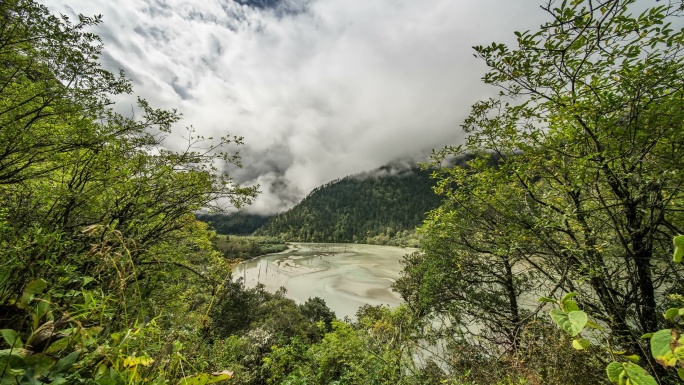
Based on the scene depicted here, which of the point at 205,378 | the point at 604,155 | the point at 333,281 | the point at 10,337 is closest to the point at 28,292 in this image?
the point at 10,337

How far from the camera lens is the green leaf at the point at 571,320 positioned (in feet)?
2.62

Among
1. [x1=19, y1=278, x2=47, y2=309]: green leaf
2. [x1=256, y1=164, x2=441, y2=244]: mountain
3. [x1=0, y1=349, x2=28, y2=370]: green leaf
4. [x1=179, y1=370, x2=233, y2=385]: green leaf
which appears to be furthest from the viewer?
[x1=256, y1=164, x2=441, y2=244]: mountain

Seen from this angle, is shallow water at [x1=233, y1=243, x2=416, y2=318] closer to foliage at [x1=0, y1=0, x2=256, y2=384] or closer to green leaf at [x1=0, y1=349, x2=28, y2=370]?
foliage at [x1=0, y1=0, x2=256, y2=384]

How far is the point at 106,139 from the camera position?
433 cm

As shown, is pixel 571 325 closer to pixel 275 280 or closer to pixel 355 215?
pixel 275 280

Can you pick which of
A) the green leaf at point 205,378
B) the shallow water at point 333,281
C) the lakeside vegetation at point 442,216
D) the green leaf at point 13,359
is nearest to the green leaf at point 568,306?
the lakeside vegetation at point 442,216

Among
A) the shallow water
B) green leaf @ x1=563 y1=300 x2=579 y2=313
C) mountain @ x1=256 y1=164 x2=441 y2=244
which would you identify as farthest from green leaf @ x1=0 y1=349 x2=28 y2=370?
mountain @ x1=256 y1=164 x2=441 y2=244

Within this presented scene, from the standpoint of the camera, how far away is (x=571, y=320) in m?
0.87

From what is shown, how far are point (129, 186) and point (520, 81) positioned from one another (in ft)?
19.9

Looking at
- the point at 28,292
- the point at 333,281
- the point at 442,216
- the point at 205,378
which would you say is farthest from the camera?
the point at 333,281

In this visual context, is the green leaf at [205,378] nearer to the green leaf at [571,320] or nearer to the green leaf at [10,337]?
the green leaf at [10,337]

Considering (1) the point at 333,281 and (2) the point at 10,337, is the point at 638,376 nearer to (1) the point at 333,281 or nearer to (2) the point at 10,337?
(2) the point at 10,337

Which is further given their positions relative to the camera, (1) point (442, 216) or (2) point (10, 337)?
(1) point (442, 216)

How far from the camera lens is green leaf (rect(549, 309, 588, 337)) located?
2.62 feet
